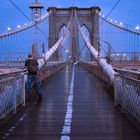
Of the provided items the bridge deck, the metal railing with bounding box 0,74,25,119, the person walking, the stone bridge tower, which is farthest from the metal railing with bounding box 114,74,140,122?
the stone bridge tower

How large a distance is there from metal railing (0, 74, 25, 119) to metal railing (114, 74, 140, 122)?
2453mm

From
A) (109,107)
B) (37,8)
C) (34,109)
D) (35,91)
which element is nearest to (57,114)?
(34,109)

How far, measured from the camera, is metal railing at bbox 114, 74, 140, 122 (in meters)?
8.35

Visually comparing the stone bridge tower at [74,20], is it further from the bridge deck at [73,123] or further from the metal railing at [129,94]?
the bridge deck at [73,123]

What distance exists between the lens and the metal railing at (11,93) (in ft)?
29.0

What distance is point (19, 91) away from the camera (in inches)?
444

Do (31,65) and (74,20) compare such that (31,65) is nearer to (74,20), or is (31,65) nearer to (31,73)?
(31,73)

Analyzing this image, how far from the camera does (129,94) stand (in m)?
9.38

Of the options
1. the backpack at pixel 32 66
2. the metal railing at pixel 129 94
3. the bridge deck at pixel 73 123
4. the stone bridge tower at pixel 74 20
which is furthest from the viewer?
the stone bridge tower at pixel 74 20

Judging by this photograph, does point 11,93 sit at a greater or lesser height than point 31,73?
lesser

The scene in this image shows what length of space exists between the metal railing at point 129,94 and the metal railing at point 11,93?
8.05 feet

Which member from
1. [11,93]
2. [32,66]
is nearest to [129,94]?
[11,93]

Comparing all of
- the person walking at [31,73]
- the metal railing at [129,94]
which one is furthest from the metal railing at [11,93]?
the metal railing at [129,94]

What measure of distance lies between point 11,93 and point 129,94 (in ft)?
8.54
